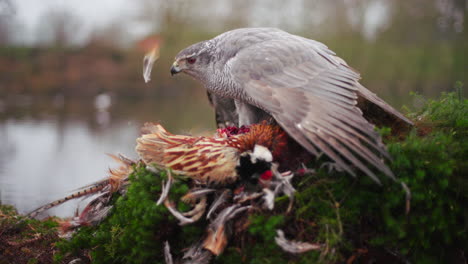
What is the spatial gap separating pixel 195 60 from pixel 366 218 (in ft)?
3.86

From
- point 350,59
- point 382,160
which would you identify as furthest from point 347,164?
point 350,59

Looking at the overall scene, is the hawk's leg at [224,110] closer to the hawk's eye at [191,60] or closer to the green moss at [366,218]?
the hawk's eye at [191,60]

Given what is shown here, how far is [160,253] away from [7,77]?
331cm

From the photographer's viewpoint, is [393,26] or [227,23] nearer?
[393,26]

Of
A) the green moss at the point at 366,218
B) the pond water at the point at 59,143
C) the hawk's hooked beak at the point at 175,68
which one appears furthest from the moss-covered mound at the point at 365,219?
the hawk's hooked beak at the point at 175,68

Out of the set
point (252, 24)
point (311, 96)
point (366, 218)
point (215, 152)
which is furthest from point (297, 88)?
point (252, 24)

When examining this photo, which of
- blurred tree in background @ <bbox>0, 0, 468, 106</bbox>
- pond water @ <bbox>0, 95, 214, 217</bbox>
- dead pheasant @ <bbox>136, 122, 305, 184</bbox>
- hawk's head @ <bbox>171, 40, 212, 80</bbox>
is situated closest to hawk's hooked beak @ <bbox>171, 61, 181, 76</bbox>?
hawk's head @ <bbox>171, 40, 212, 80</bbox>

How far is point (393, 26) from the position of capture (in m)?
5.77

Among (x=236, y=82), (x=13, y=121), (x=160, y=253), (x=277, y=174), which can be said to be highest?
(x=236, y=82)

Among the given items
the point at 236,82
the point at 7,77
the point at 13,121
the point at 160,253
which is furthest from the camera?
the point at 7,77

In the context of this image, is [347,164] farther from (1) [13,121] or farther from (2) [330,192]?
(1) [13,121]

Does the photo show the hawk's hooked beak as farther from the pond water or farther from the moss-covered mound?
the moss-covered mound

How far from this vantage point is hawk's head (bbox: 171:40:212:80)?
5.85 feet

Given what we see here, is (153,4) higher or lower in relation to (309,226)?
higher
